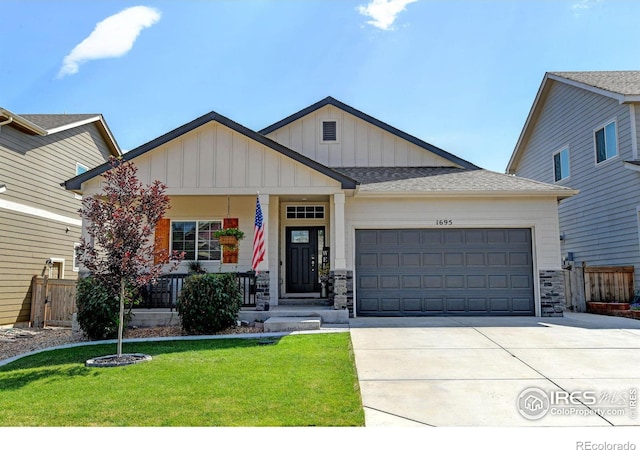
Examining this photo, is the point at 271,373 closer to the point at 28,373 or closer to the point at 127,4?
the point at 28,373

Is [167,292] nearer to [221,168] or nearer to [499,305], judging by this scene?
[221,168]

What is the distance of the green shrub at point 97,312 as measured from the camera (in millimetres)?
8820

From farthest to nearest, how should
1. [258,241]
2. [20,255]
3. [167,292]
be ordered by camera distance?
[20,255] → [167,292] → [258,241]

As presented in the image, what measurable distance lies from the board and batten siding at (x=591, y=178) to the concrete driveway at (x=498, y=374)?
4.53 metres

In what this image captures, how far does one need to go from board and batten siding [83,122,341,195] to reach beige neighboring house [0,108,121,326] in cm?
393

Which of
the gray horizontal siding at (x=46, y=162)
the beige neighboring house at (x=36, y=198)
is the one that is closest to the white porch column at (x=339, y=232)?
the beige neighboring house at (x=36, y=198)

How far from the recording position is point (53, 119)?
1493 centimetres

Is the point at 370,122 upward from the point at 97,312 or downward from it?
upward

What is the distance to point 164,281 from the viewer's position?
1108cm

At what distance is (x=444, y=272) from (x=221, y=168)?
6096mm

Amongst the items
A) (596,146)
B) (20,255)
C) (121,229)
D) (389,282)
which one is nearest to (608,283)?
(596,146)

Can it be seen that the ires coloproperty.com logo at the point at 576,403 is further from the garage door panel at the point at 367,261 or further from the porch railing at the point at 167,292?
the porch railing at the point at 167,292

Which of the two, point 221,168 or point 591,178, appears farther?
point 591,178

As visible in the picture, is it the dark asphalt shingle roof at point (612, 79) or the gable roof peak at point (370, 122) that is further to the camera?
the gable roof peak at point (370, 122)
